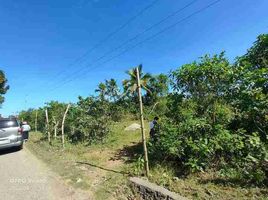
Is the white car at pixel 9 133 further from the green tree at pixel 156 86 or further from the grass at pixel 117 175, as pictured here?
the green tree at pixel 156 86

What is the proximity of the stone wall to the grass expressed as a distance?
0.21 metres

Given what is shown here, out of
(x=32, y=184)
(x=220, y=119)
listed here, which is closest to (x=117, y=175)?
(x=32, y=184)

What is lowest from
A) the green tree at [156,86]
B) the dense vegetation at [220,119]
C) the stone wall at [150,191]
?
the stone wall at [150,191]

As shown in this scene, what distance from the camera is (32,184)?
6.73 metres

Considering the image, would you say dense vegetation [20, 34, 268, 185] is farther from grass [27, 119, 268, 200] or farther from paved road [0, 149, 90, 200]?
paved road [0, 149, 90, 200]

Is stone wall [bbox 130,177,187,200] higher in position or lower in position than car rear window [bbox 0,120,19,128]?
lower

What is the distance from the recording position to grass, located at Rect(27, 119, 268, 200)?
4859 mm

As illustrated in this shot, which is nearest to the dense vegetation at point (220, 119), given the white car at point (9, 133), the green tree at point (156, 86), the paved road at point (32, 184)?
the paved road at point (32, 184)

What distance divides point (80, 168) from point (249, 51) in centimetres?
668

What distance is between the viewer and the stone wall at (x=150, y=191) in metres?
4.87

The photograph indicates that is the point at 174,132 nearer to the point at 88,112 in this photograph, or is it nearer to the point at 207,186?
the point at 207,186

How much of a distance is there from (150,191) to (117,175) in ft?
6.16

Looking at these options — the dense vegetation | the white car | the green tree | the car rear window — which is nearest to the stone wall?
the dense vegetation

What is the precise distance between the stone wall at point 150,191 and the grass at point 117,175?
0.68 ft
